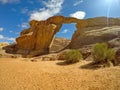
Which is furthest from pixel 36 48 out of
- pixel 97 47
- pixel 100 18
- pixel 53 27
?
pixel 97 47

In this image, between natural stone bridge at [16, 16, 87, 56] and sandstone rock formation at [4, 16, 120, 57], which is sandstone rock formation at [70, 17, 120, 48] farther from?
natural stone bridge at [16, 16, 87, 56]

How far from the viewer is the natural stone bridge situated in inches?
1412

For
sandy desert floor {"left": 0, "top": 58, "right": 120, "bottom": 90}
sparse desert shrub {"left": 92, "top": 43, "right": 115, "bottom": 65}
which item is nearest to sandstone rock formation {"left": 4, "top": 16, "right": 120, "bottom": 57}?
sparse desert shrub {"left": 92, "top": 43, "right": 115, "bottom": 65}

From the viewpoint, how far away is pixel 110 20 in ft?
120

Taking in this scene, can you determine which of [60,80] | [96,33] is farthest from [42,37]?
[60,80]

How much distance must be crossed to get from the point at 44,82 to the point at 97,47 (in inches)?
288

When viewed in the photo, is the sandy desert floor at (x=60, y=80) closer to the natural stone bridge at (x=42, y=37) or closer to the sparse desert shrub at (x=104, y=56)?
the sparse desert shrub at (x=104, y=56)

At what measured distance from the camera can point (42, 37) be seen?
1433 inches

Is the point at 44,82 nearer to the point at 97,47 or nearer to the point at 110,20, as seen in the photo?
the point at 97,47

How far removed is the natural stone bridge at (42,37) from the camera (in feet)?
118

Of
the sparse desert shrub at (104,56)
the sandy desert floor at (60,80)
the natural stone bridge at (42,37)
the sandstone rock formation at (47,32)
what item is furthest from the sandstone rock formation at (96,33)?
the sandy desert floor at (60,80)

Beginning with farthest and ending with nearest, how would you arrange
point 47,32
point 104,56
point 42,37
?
1. point 42,37
2. point 47,32
3. point 104,56

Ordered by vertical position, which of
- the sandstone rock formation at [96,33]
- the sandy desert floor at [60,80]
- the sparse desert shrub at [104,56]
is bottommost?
the sandy desert floor at [60,80]

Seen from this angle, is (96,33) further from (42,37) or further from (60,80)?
(60,80)
